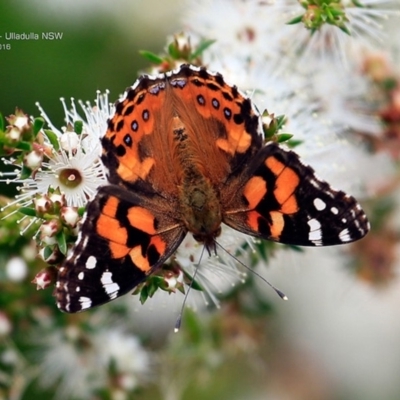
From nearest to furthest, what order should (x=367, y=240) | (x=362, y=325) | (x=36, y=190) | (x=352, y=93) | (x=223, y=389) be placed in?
1. (x=36, y=190)
2. (x=352, y=93)
3. (x=367, y=240)
4. (x=223, y=389)
5. (x=362, y=325)

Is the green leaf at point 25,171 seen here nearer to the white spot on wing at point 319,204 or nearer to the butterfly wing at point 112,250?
the butterfly wing at point 112,250

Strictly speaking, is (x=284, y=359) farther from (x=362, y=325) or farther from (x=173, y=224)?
(x=173, y=224)

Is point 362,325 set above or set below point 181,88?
below

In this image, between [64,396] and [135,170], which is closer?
[135,170]

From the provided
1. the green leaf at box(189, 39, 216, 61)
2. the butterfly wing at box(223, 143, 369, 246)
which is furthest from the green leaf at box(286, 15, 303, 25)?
the butterfly wing at box(223, 143, 369, 246)

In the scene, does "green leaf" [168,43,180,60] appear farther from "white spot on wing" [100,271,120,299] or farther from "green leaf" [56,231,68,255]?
"white spot on wing" [100,271,120,299]

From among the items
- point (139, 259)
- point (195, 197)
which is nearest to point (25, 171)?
point (139, 259)

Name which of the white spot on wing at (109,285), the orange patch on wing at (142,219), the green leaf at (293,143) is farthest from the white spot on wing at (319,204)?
the white spot on wing at (109,285)

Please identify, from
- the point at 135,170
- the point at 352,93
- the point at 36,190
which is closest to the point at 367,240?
the point at 352,93
